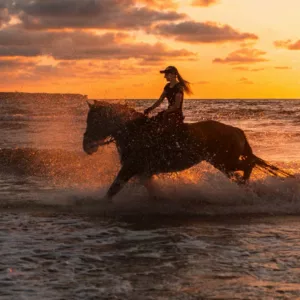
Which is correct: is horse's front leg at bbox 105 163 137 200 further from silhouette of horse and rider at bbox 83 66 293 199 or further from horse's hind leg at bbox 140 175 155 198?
horse's hind leg at bbox 140 175 155 198

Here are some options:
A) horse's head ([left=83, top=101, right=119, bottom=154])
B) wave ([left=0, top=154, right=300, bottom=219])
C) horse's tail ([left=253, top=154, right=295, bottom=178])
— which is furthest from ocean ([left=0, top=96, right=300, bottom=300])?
horse's head ([left=83, top=101, right=119, bottom=154])

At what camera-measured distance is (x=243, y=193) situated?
430 inches

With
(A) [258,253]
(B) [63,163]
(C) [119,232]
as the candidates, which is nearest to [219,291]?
(A) [258,253]

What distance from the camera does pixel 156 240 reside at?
788cm

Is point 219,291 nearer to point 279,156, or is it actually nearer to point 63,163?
point 63,163

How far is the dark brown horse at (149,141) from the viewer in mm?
10398

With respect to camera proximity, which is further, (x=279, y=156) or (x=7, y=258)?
(x=279, y=156)

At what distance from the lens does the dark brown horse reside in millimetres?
10398

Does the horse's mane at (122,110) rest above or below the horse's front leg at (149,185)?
above

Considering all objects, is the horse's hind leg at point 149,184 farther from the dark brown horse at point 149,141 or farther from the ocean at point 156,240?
the ocean at point 156,240

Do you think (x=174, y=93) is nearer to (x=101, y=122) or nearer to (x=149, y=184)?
(x=101, y=122)

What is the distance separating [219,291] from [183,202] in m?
5.15

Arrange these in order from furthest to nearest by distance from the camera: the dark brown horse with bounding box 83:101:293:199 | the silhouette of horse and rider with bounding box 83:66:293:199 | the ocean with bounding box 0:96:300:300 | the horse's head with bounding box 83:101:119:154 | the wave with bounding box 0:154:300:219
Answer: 1. the horse's head with bounding box 83:101:119:154
2. the dark brown horse with bounding box 83:101:293:199
3. the silhouette of horse and rider with bounding box 83:66:293:199
4. the wave with bounding box 0:154:300:219
5. the ocean with bounding box 0:96:300:300

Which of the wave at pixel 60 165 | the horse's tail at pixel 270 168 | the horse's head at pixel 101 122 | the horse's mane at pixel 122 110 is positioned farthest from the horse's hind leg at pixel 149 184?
the wave at pixel 60 165
